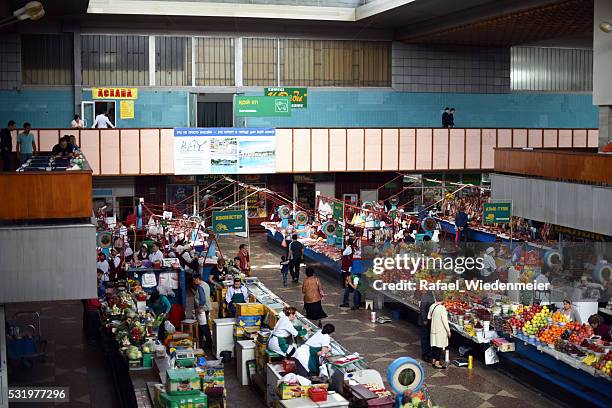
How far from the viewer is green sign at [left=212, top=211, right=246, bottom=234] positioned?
2270cm

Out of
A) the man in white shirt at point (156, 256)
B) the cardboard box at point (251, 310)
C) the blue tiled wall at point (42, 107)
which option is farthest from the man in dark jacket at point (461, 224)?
the blue tiled wall at point (42, 107)

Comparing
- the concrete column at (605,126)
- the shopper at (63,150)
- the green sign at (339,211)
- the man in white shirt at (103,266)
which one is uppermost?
the concrete column at (605,126)

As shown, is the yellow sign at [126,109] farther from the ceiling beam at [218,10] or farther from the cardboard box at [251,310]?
the cardboard box at [251,310]

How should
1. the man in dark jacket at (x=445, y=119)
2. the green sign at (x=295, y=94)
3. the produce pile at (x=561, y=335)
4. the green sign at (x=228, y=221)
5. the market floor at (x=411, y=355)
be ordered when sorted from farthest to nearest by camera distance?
the man in dark jacket at (x=445, y=119) → the green sign at (x=295, y=94) → the green sign at (x=228, y=221) → the market floor at (x=411, y=355) → the produce pile at (x=561, y=335)

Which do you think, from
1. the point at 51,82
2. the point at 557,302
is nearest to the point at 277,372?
the point at 557,302

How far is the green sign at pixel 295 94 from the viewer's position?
1465 inches

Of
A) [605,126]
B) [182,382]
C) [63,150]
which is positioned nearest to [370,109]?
[605,126]

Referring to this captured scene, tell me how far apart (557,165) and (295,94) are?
16.4 metres

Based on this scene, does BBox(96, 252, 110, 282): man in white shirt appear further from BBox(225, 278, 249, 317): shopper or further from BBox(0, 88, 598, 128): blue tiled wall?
BBox(0, 88, 598, 128): blue tiled wall

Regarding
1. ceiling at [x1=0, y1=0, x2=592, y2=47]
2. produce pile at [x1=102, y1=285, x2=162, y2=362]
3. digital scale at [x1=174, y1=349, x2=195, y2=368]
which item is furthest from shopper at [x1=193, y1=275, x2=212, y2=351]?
ceiling at [x1=0, y1=0, x2=592, y2=47]

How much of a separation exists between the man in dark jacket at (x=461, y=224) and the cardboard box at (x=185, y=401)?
66.5ft

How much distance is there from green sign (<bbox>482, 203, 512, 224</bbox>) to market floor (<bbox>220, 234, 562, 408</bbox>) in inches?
189

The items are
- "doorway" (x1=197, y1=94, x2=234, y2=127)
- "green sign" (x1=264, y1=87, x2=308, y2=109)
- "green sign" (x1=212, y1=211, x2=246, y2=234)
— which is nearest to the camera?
"green sign" (x1=212, y1=211, x2=246, y2=234)

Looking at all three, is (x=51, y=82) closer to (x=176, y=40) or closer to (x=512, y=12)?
(x=176, y=40)
